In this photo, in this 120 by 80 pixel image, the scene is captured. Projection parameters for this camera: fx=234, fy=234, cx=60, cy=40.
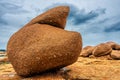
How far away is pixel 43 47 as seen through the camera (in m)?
9.62

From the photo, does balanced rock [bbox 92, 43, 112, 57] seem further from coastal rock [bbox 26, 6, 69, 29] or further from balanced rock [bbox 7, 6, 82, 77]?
balanced rock [bbox 7, 6, 82, 77]

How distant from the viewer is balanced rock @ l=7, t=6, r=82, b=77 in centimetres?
961

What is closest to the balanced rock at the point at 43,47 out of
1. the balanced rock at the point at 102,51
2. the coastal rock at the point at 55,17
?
the coastal rock at the point at 55,17

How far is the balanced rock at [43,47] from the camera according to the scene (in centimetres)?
961

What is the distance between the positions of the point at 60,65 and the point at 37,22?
264cm

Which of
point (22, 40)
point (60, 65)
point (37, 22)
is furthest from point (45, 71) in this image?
point (37, 22)

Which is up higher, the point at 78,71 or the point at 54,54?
the point at 54,54

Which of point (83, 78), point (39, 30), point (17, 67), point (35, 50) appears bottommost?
point (83, 78)

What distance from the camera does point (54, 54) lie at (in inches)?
377

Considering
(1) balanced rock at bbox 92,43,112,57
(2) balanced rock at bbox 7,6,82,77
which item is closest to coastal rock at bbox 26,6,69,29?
(2) balanced rock at bbox 7,6,82,77

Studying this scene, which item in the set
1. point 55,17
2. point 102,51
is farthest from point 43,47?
point 102,51

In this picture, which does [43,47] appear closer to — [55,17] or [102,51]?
[55,17]

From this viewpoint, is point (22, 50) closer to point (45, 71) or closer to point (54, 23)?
point (45, 71)

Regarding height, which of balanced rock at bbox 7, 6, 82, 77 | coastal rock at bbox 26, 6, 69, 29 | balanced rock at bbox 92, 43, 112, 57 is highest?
coastal rock at bbox 26, 6, 69, 29
